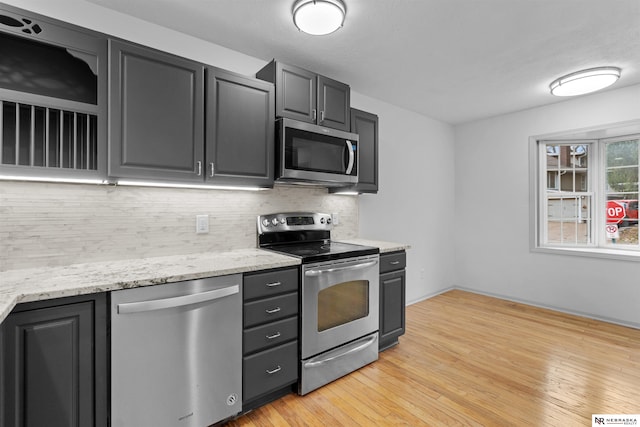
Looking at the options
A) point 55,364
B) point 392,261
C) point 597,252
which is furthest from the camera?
point 597,252

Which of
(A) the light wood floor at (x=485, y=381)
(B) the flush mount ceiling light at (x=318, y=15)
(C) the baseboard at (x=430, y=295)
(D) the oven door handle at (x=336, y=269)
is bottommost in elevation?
(A) the light wood floor at (x=485, y=381)

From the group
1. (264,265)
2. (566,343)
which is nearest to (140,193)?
(264,265)

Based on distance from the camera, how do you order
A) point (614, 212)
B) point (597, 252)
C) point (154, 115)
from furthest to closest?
point (614, 212), point (597, 252), point (154, 115)

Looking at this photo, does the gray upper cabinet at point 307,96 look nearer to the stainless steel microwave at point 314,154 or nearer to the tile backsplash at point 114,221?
the stainless steel microwave at point 314,154

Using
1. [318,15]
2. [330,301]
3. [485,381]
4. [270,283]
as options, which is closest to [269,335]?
[270,283]

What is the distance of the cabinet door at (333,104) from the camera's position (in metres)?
2.50

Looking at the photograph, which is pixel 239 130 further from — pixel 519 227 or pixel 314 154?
pixel 519 227

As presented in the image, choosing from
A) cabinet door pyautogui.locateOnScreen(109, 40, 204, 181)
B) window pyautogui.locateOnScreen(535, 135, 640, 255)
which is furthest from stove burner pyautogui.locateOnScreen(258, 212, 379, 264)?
window pyautogui.locateOnScreen(535, 135, 640, 255)

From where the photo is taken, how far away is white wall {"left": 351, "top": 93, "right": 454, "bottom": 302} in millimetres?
3619

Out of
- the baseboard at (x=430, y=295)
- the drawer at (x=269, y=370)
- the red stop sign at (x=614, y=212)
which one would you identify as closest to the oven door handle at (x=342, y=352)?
the drawer at (x=269, y=370)

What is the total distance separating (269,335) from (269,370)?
220 millimetres

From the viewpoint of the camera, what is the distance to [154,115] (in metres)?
1.78

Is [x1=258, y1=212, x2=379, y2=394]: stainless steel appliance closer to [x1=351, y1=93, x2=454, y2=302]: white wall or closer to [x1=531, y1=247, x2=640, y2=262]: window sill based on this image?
[x1=351, y1=93, x2=454, y2=302]: white wall

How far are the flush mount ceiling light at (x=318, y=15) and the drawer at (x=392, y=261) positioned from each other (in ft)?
5.76
